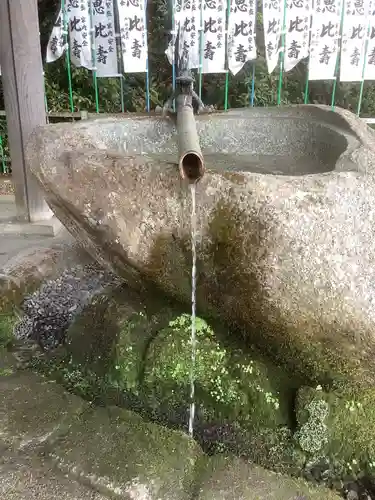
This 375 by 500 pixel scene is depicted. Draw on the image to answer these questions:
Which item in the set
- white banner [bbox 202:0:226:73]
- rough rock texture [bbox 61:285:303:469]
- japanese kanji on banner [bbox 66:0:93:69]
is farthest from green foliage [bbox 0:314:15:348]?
white banner [bbox 202:0:226:73]

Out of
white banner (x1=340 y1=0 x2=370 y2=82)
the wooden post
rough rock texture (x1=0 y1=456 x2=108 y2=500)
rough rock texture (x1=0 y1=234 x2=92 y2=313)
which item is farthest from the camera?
white banner (x1=340 y1=0 x2=370 y2=82)

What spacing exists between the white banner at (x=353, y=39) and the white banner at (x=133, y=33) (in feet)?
5.96

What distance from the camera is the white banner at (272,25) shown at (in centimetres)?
466

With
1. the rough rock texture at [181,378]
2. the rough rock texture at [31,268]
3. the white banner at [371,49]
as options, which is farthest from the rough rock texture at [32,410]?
the white banner at [371,49]

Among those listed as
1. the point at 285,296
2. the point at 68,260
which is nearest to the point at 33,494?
the point at 285,296

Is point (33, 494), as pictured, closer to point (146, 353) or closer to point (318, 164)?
point (146, 353)

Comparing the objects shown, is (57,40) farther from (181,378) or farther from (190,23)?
(181,378)

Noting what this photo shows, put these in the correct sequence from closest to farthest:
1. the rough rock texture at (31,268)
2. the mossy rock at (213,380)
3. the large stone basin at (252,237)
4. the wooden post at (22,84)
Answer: the large stone basin at (252,237)
the mossy rock at (213,380)
the rough rock texture at (31,268)
the wooden post at (22,84)

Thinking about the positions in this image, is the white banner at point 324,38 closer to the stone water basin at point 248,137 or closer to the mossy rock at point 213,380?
the stone water basin at point 248,137

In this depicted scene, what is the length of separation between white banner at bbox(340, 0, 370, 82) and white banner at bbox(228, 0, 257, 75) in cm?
82

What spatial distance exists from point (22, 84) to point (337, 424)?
119 inches

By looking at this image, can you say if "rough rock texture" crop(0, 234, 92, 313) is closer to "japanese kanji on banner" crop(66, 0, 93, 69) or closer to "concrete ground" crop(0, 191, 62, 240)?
"concrete ground" crop(0, 191, 62, 240)

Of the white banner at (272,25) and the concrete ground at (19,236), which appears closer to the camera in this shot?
the concrete ground at (19,236)

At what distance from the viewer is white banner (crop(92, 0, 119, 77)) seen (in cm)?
476
